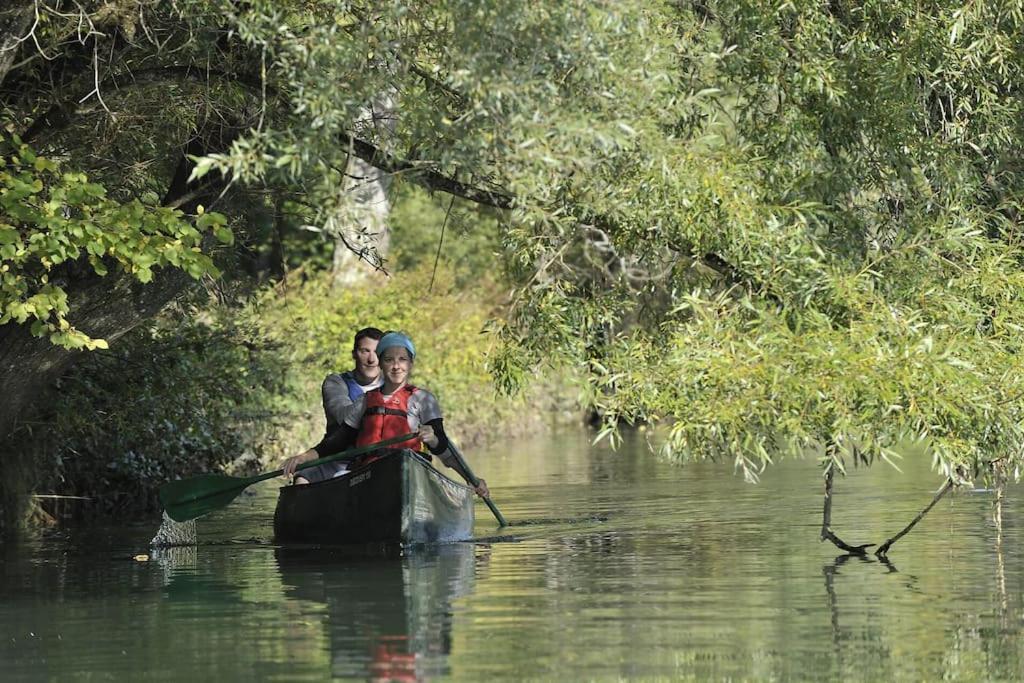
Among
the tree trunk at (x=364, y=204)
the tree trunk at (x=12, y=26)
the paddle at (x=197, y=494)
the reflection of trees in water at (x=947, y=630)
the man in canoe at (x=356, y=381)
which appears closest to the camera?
the reflection of trees in water at (x=947, y=630)

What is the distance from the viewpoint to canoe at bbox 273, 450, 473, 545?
14453 millimetres

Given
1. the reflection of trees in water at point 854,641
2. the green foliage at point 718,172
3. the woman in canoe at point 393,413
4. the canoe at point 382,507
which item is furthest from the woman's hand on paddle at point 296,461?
the reflection of trees in water at point 854,641

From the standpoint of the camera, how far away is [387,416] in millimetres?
14781

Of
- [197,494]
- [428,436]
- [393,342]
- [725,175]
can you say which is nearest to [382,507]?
[428,436]

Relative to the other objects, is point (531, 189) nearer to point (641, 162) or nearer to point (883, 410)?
point (641, 162)

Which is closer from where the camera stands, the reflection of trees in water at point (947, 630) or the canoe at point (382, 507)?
the reflection of trees in water at point (947, 630)

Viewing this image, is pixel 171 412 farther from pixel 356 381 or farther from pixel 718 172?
pixel 718 172

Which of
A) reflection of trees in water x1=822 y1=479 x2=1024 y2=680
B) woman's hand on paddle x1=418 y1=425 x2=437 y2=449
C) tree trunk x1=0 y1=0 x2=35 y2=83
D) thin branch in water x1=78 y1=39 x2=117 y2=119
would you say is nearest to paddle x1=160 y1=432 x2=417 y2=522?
woman's hand on paddle x1=418 y1=425 x2=437 y2=449

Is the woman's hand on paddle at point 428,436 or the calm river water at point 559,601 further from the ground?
the woman's hand on paddle at point 428,436

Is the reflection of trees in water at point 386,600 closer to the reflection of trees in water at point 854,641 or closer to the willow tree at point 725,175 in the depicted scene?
the willow tree at point 725,175

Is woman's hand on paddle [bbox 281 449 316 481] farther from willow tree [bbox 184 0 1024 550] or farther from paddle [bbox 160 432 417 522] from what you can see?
willow tree [bbox 184 0 1024 550]

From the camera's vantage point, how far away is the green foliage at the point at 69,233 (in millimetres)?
11914

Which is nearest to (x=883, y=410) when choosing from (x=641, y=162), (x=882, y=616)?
(x=882, y=616)

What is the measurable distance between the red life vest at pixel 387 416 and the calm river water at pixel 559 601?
38.7 inches
